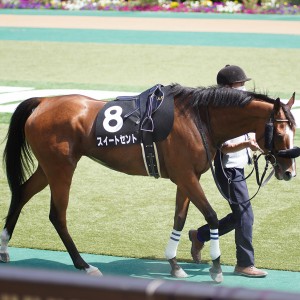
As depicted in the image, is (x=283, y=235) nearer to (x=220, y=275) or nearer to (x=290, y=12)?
(x=220, y=275)

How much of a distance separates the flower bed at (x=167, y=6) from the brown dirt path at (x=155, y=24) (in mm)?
2132

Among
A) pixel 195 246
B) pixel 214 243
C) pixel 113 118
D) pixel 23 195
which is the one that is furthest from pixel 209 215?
pixel 23 195

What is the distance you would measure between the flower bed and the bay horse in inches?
926

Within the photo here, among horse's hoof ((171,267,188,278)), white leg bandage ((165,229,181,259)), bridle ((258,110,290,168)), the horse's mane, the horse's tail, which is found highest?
the horse's mane

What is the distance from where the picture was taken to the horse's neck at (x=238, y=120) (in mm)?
5691

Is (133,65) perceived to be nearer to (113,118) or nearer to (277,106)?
(113,118)

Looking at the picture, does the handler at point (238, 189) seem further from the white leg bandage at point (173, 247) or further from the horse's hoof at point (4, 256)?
the horse's hoof at point (4, 256)

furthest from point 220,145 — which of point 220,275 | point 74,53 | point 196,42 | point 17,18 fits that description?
point 17,18

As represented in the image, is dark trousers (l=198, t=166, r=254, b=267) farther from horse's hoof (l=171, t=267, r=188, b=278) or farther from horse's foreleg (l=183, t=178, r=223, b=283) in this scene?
horse's hoof (l=171, t=267, r=188, b=278)

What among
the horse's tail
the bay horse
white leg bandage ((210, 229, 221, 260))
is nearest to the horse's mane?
the bay horse

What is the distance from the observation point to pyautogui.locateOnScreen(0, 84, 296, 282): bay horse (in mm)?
5699

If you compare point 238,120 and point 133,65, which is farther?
point 133,65

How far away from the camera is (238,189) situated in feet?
19.9

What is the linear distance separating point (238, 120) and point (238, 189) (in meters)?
0.60
